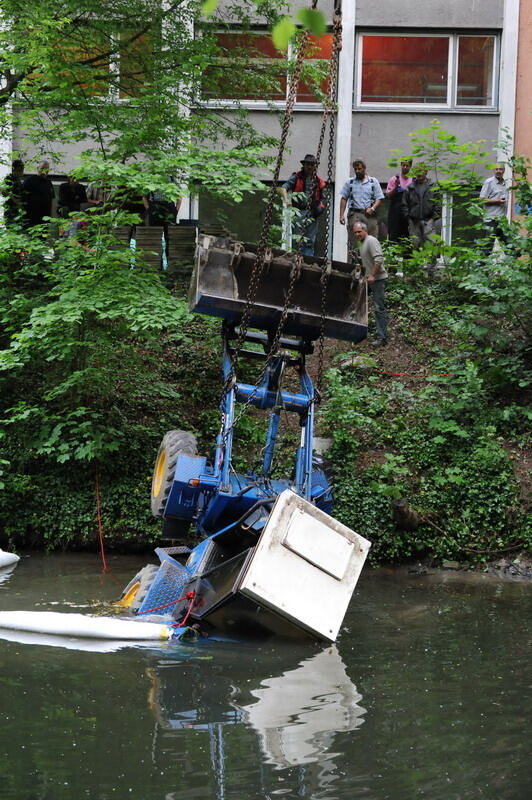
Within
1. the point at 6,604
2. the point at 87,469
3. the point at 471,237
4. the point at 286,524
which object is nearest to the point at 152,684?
the point at 286,524

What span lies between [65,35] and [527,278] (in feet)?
25.3

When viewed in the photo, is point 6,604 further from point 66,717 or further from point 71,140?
point 71,140

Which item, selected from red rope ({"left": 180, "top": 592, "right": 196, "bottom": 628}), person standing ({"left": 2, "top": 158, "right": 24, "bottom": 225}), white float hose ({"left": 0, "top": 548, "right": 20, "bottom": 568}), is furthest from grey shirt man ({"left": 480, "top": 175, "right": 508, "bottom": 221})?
red rope ({"left": 180, "top": 592, "right": 196, "bottom": 628})

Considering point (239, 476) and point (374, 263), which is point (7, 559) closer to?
point (239, 476)

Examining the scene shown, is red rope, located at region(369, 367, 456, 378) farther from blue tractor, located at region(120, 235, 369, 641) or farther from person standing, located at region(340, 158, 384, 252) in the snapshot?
blue tractor, located at region(120, 235, 369, 641)

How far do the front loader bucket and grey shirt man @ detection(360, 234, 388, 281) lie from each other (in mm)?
6632

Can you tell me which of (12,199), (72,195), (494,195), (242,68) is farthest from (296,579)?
(494,195)

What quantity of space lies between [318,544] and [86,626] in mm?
2254

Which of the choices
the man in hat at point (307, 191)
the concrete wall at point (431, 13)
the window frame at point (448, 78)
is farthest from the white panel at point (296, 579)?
the concrete wall at point (431, 13)

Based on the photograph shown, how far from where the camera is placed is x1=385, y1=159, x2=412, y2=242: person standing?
20.7 metres

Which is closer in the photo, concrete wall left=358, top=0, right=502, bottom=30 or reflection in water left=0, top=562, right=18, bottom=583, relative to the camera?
reflection in water left=0, top=562, right=18, bottom=583

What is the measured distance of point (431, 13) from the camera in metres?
24.0

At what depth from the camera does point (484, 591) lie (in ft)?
39.7

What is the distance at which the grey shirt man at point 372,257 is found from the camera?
17531mm
